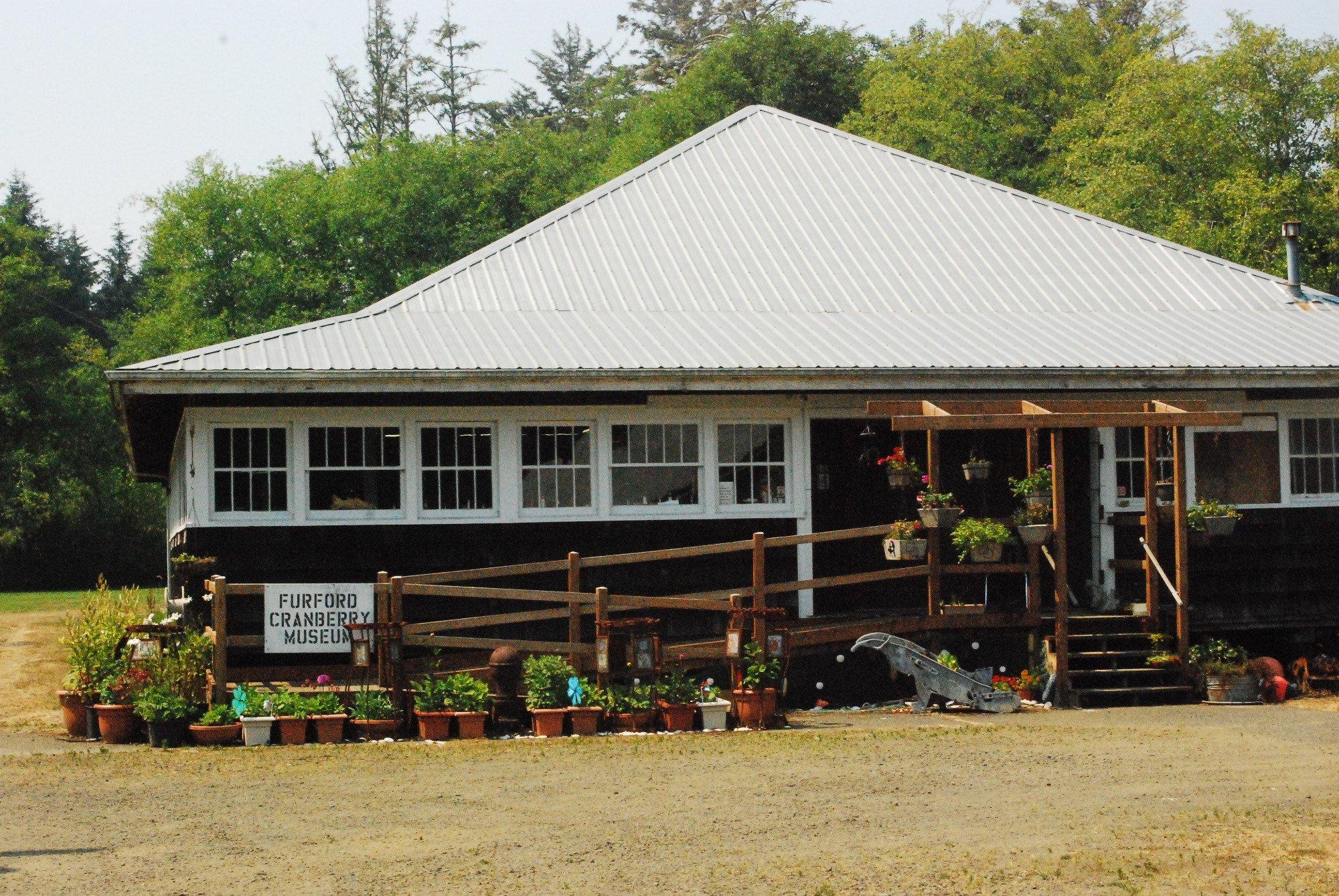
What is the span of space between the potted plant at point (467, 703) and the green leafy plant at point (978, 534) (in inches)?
178

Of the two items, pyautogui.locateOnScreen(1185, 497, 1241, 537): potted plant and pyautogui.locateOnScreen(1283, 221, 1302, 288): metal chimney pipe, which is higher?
pyautogui.locateOnScreen(1283, 221, 1302, 288): metal chimney pipe

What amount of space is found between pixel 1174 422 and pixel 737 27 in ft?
138

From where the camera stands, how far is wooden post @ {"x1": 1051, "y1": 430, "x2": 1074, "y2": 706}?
1420cm

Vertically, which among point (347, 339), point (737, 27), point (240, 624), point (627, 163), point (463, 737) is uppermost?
point (737, 27)

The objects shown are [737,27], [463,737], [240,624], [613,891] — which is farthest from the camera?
[737,27]

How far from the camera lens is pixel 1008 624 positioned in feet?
48.1

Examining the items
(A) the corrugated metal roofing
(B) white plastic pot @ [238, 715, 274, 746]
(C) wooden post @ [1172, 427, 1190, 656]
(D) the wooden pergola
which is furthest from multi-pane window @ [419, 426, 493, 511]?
(C) wooden post @ [1172, 427, 1190, 656]

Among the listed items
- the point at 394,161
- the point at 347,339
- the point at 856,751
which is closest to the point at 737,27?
the point at 394,161

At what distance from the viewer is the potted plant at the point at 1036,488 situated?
14305 millimetres

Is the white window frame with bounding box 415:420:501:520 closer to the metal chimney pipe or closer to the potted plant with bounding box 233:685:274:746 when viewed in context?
the potted plant with bounding box 233:685:274:746

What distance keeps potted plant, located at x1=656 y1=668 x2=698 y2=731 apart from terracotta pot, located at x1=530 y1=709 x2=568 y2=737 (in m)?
0.86

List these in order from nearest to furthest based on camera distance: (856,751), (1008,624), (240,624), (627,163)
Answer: (856,751), (240,624), (1008,624), (627,163)

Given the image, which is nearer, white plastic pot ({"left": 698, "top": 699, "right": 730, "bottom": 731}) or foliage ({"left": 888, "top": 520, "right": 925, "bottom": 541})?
white plastic pot ({"left": 698, "top": 699, "right": 730, "bottom": 731})

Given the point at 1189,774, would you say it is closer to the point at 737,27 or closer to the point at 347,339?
the point at 347,339
